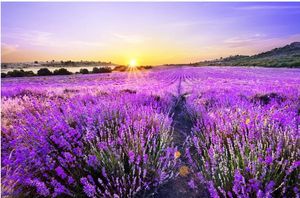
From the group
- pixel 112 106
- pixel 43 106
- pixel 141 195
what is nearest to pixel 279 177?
pixel 141 195

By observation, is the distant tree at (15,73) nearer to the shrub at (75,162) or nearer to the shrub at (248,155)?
the shrub at (75,162)

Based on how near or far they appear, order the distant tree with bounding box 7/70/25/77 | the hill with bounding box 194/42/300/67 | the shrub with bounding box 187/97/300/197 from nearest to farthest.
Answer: the shrub with bounding box 187/97/300/197 < the distant tree with bounding box 7/70/25/77 < the hill with bounding box 194/42/300/67

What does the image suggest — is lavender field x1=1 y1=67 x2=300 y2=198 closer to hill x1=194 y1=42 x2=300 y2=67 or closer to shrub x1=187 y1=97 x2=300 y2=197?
shrub x1=187 y1=97 x2=300 y2=197

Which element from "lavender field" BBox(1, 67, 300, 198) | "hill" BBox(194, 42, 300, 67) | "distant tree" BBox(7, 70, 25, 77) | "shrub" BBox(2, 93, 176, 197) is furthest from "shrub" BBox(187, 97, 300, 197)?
"hill" BBox(194, 42, 300, 67)

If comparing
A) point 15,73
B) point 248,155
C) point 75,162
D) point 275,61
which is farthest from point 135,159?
point 275,61

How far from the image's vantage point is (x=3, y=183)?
76.4 inches

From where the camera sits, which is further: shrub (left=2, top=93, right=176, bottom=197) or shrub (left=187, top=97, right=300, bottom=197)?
shrub (left=2, top=93, right=176, bottom=197)

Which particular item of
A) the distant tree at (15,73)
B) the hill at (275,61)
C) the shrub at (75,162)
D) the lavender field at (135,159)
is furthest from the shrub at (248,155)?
the hill at (275,61)

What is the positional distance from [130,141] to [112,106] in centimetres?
131

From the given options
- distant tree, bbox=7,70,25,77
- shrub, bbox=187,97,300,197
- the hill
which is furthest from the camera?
the hill

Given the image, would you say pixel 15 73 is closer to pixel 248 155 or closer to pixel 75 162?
pixel 75 162

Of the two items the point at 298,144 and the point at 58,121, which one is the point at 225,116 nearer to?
the point at 298,144

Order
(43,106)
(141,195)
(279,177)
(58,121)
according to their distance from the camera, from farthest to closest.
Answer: (43,106) → (58,121) → (141,195) → (279,177)

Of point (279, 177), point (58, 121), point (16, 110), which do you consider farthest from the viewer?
point (16, 110)
